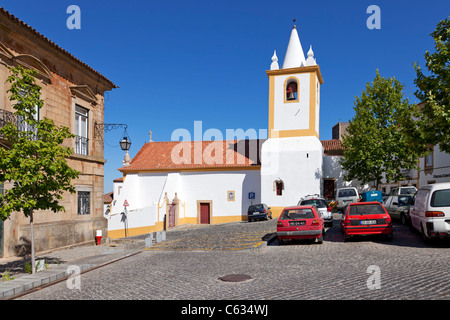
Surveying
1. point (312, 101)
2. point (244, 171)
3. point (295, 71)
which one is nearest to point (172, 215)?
point (244, 171)

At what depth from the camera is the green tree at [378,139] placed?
1158 inches

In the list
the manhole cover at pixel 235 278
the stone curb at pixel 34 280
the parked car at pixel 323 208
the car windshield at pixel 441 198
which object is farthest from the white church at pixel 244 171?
the manhole cover at pixel 235 278

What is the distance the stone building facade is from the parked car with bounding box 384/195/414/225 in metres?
14.7

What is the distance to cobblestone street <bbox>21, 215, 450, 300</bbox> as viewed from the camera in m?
6.78

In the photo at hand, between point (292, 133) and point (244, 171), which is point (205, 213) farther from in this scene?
point (292, 133)

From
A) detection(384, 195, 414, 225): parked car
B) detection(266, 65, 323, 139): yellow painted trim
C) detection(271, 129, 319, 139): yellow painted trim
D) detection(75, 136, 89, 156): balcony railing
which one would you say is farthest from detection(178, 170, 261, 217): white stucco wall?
detection(75, 136, 89, 156): balcony railing

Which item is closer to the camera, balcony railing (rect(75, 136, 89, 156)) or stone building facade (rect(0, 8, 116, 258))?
stone building facade (rect(0, 8, 116, 258))

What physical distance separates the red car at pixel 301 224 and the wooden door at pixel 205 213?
2184 centimetres

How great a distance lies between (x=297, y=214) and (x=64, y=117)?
34.4 ft

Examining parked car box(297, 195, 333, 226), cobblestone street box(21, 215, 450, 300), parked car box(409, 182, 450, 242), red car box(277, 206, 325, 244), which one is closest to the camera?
cobblestone street box(21, 215, 450, 300)

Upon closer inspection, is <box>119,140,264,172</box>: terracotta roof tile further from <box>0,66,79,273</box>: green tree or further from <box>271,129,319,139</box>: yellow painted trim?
<box>0,66,79,273</box>: green tree

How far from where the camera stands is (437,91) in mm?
14312

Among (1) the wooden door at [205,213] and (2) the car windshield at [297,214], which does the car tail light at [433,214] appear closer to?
(2) the car windshield at [297,214]
